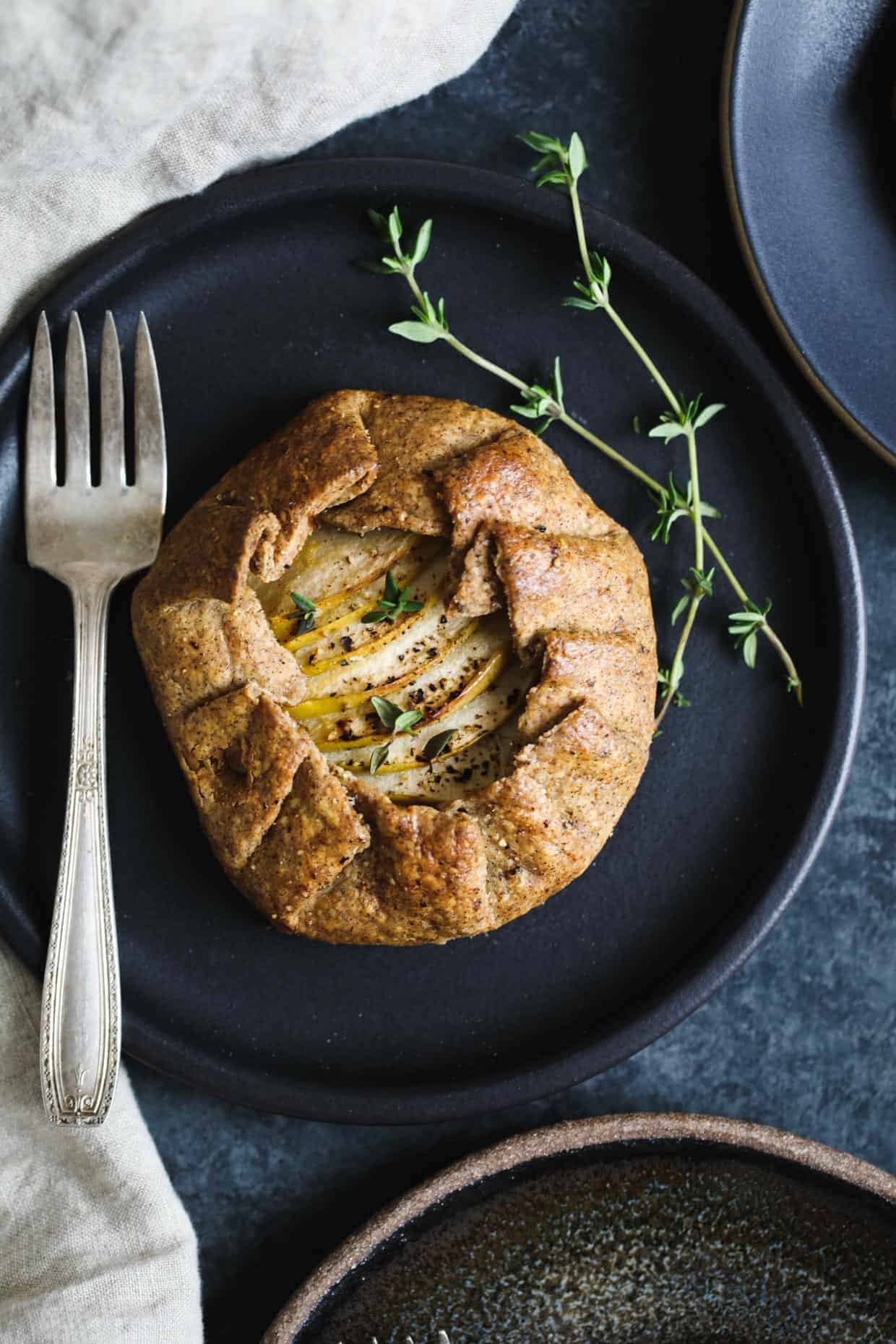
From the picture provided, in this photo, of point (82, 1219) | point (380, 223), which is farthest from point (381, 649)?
point (82, 1219)

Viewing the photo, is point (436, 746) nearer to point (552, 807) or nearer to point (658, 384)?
point (552, 807)

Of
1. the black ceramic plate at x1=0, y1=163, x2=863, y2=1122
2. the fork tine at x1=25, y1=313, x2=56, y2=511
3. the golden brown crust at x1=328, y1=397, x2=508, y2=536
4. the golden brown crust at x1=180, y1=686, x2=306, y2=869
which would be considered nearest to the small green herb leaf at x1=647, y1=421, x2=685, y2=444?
the black ceramic plate at x1=0, y1=163, x2=863, y2=1122

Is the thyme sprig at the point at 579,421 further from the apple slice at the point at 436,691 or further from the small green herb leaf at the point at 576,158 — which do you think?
the apple slice at the point at 436,691

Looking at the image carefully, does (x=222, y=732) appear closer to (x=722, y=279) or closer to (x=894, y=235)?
(x=722, y=279)

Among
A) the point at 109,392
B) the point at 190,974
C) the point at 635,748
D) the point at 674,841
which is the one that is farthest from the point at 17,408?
the point at 674,841

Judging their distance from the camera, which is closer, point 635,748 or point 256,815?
point 256,815
